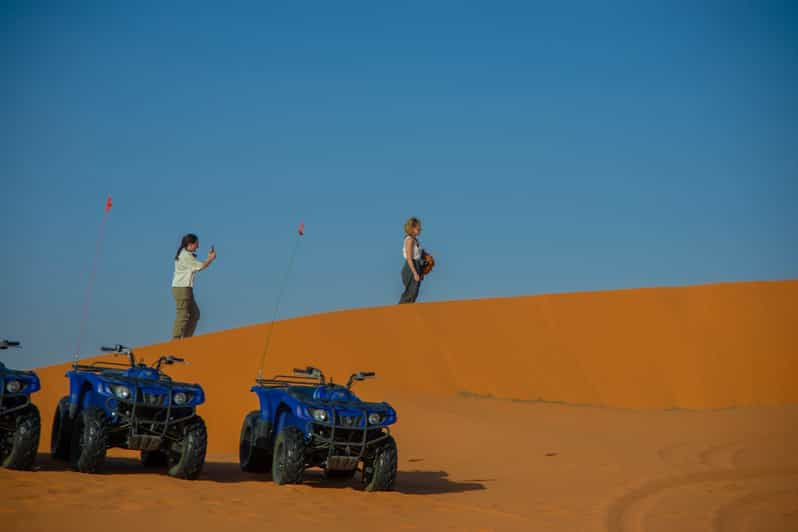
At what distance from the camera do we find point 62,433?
1280 centimetres

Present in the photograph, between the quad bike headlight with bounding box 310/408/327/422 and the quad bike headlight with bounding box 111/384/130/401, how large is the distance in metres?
2.16

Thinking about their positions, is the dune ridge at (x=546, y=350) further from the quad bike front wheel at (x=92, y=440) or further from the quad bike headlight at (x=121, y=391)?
the quad bike front wheel at (x=92, y=440)

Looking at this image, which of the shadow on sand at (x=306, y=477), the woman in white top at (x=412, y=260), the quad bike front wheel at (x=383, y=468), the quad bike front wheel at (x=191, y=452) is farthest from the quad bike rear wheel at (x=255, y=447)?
the woman in white top at (x=412, y=260)

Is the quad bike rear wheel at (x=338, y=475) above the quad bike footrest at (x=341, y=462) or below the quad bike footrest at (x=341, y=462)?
below

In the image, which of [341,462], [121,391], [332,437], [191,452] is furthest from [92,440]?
[341,462]

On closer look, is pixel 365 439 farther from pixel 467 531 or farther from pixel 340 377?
pixel 340 377

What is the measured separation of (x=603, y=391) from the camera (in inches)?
869

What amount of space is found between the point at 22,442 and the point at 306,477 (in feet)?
12.4

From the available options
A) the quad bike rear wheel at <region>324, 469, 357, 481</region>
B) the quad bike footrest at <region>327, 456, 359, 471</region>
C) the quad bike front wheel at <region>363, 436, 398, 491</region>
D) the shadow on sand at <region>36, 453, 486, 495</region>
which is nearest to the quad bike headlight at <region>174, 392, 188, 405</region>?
the shadow on sand at <region>36, 453, 486, 495</region>

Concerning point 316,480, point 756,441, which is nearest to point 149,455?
point 316,480

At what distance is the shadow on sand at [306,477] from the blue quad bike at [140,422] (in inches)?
15.4

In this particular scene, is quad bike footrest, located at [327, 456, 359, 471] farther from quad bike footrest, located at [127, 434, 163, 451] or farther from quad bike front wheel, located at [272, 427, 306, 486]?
quad bike footrest, located at [127, 434, 163, 451]

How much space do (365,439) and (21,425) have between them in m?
3.76

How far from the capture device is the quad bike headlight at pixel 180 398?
11805mm
